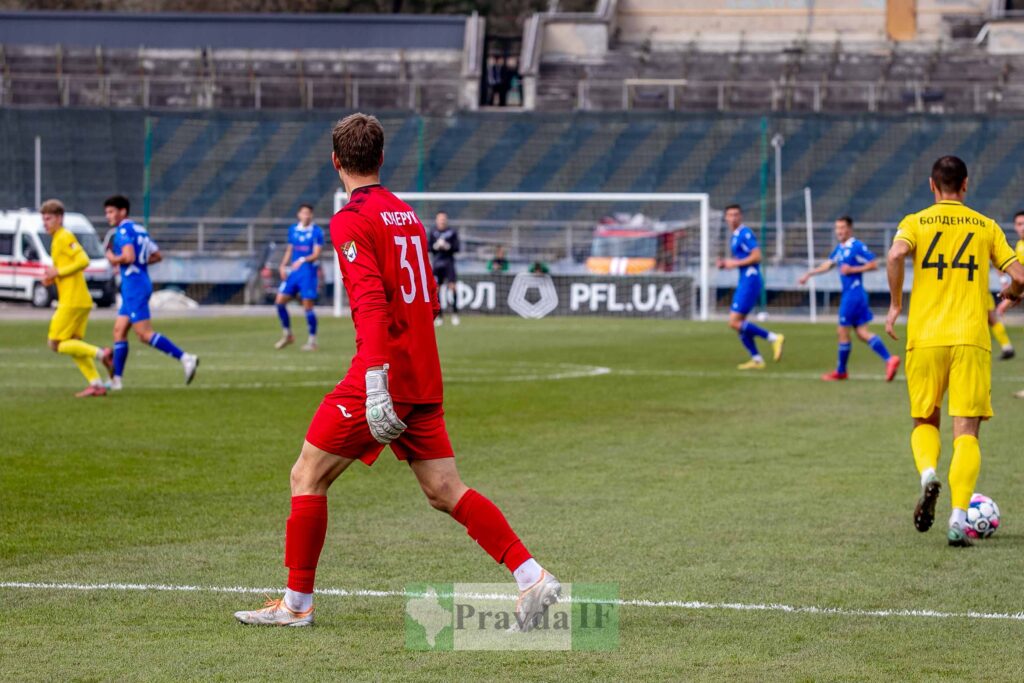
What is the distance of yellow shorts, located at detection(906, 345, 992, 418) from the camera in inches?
310

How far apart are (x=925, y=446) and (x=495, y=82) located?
4225cm

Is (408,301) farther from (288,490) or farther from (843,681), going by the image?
(288,490)

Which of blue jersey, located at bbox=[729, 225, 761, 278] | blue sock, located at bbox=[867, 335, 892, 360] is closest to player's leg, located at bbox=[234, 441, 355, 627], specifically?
blue sock, located at bbox=[867, 335, 892, 360]

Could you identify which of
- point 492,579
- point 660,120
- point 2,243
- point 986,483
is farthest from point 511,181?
point 492,579

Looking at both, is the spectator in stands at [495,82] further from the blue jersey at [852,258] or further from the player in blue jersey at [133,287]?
the player in blue jersey at [133,287]

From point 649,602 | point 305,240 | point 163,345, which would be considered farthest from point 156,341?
point 649,602

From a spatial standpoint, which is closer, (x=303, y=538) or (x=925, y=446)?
(x=303, y=538)

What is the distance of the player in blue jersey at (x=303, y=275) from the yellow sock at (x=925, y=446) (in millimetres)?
15433

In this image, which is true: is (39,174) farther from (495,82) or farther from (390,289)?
(390,289)

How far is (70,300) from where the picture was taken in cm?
1477

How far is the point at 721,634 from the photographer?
5.68 meters

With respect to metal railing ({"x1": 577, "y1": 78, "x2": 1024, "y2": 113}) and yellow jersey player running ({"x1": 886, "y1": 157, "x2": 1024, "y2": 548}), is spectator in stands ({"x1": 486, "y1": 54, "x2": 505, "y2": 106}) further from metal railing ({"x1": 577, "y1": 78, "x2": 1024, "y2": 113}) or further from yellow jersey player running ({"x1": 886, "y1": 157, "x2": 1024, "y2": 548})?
yellow jersey player running ({"x1": 886, "y1": 157, "x2": 1024, "y2": 548})

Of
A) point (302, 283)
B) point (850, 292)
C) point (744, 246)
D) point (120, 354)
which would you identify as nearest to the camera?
point (120, 354)

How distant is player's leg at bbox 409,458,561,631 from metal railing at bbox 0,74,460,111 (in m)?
41.2
